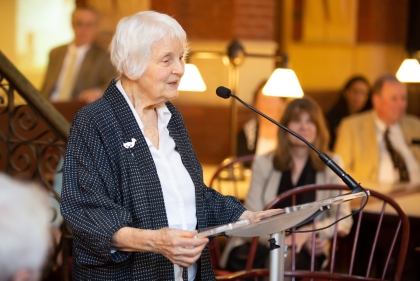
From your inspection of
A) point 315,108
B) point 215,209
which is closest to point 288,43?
point 315,108

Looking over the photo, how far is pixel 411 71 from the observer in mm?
4375

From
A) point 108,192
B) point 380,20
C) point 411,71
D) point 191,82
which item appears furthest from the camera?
point 380,20

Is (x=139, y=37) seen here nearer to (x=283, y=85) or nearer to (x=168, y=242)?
(x=168, y=242)

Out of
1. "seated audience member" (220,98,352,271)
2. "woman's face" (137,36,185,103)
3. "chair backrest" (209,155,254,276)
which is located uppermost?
"woman's face" (137,36,185,103)

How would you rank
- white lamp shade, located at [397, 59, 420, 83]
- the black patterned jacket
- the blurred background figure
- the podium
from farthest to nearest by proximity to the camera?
the blurred background figure
white lamp shade, located at [397, 59, 420, 83]
the black patterned jacket
the podium

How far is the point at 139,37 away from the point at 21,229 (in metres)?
0.94

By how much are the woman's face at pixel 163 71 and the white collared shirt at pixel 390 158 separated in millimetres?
3192

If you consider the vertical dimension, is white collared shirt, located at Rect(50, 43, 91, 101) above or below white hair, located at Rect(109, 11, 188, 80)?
below

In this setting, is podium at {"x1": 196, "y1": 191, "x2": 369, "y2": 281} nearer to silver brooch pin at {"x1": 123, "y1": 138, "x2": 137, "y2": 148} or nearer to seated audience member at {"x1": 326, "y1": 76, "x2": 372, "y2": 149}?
silver brooch pin at {"x1": 123, "y1": 138, "x2": 137, "y2": 148}

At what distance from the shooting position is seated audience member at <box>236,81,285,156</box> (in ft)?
18.2

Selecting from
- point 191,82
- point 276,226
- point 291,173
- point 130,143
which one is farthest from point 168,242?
point 191,82

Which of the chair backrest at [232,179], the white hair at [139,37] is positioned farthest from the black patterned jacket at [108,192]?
the chair backrest at [232,179]

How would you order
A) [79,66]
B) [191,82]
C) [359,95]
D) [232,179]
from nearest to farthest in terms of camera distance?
1. [191,82]
2. [232,179]
3. [79,66]
4. [359,95]

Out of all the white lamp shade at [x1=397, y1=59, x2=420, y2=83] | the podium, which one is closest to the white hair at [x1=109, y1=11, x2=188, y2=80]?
the podium
